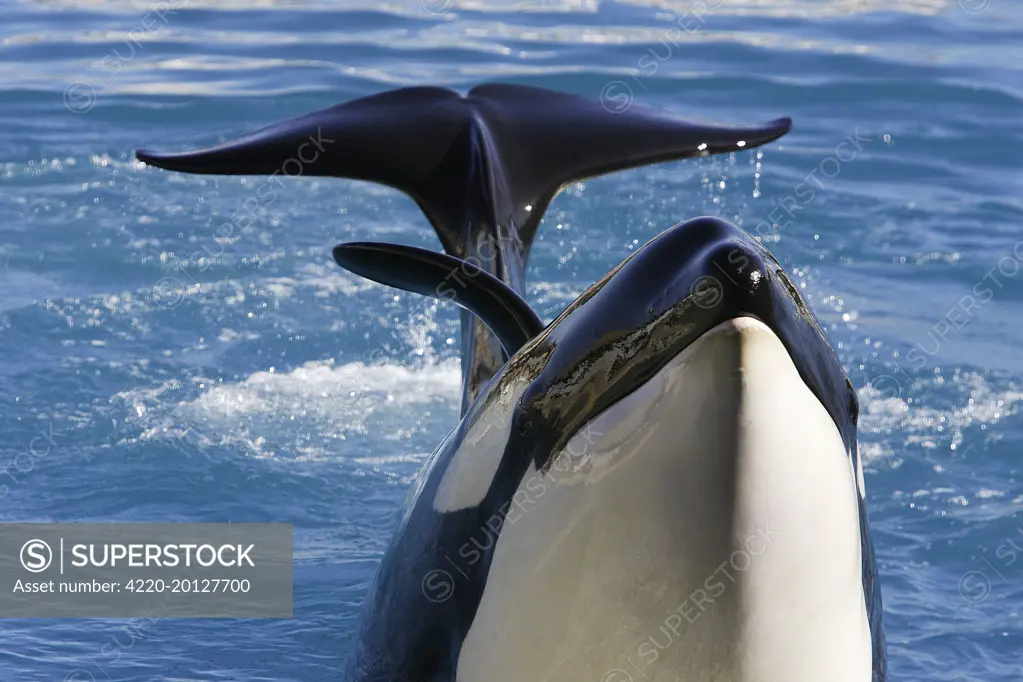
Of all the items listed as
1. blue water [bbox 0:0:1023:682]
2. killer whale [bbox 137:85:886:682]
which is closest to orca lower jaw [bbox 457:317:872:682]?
killer whale [bbox 137:85:886:682]

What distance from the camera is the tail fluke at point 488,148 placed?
581cm

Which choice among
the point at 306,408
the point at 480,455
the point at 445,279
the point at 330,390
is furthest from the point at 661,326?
the point at 330,390

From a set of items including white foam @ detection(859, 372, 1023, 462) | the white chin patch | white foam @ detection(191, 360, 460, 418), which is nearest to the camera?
the white chin patch

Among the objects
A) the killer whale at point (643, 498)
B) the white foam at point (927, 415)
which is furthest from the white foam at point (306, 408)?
the killer whale at point (643, 498)

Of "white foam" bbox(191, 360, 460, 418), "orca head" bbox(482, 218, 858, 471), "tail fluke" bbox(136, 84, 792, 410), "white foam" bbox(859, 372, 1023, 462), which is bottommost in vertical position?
"white foam" bbox(191, 360, 460, 418)

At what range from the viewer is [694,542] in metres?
2.60

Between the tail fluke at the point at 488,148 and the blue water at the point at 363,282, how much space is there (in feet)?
5.47

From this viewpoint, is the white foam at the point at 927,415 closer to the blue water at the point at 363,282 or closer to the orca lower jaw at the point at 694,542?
the blue water at the point at 363,282

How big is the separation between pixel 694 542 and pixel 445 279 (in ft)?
4.62

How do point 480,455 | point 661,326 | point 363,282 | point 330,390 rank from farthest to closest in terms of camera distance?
point 363,282, point 330,390, point 480,455, point 661,326

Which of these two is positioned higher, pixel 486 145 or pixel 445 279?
pixel 445 279

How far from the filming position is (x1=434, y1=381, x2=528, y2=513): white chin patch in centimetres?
291

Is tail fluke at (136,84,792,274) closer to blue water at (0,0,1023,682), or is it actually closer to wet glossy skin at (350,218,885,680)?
blue water at (0,0,1023,682)

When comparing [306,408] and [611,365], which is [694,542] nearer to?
[611,365]
